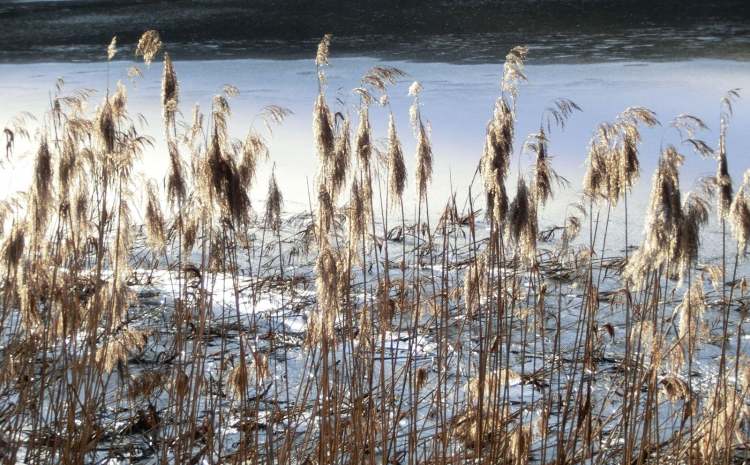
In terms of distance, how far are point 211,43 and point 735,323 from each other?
8710mm

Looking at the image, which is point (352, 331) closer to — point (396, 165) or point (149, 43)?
point (396, 165)

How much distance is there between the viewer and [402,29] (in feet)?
36.2

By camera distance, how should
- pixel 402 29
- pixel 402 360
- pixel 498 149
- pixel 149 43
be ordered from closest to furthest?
pixel 498 149 < pixel 149 43 < pixel 402 360 < pixel 402 29

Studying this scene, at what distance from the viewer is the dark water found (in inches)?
340

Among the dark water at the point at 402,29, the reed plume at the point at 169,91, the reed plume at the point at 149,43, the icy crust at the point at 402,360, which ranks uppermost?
the reed plume at the point at 149,43

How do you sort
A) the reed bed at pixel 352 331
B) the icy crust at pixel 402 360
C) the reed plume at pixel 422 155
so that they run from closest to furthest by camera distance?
the reed bed at pixel 352 331
the icy crust at pixel 402 360
the reed plume at pixel 422 155

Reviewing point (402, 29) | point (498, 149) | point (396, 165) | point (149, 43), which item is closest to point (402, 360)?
point (396, 165)

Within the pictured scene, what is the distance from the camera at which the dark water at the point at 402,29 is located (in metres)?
8.65

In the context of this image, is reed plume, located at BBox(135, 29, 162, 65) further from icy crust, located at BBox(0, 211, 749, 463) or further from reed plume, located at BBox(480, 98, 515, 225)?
reed plume, located at BBox(480, 98, 515, 225)

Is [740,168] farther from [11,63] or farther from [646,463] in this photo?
[11,63]

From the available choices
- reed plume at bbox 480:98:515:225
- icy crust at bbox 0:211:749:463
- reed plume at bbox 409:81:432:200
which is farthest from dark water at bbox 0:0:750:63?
reed plume at bbox 480:98:515:225

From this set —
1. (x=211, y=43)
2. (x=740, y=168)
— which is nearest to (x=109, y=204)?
(x=740, y=168)

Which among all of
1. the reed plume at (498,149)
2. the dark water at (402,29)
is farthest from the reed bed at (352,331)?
the dark water at (402,29)

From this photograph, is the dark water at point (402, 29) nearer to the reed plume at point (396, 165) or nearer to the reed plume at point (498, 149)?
the reed plume at point (396, 165)
